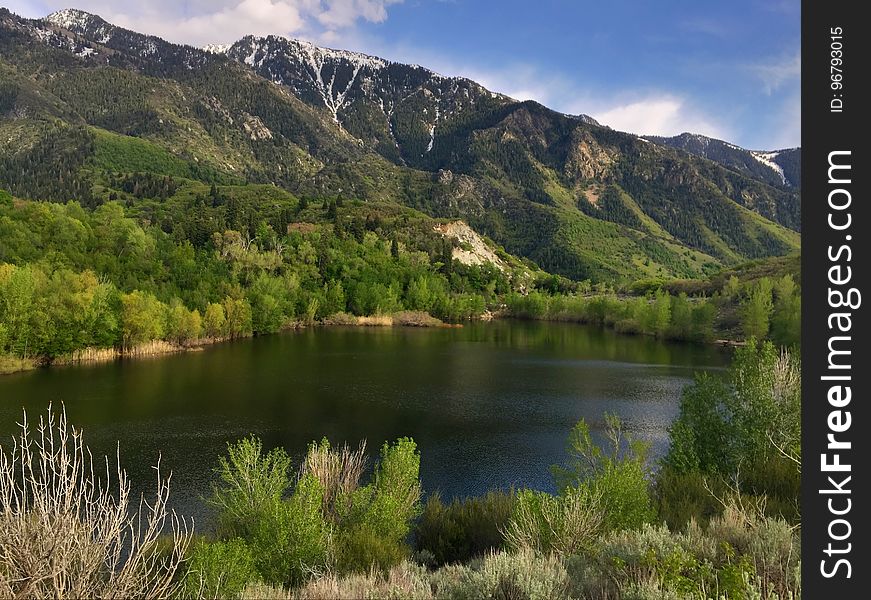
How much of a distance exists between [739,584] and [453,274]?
140 meters

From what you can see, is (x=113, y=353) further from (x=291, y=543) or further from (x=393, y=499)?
(x=291, y=543)

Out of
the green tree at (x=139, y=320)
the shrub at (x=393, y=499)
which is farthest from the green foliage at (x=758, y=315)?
the green tree at (x=139, y=320)

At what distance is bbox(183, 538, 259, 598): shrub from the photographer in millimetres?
10609

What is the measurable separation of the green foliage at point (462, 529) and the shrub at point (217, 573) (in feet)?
Answer: 24.1

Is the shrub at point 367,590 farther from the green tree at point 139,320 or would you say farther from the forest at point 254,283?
the green tree at point 139,320

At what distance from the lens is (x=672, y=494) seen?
19.3 m

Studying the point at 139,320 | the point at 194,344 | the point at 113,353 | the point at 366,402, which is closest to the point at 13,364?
the point at 113,353

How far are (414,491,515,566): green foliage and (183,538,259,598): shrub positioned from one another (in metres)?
7.36

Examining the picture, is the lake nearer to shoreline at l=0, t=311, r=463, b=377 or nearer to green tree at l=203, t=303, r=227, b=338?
shoreline at l=0, t=311, r=463, b=377

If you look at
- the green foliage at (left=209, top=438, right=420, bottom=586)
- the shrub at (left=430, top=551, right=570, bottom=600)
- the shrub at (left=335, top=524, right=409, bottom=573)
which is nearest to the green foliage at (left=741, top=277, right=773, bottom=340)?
the green foliage at (left=209, top=438, right=420, bottom=586)

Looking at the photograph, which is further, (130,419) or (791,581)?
(130,419)
